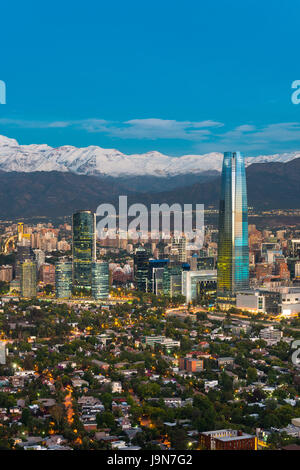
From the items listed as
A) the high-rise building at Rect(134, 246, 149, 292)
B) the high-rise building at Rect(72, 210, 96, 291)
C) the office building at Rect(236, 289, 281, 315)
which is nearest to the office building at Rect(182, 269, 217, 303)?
the office building at Rect(236, 289, 281, 315)

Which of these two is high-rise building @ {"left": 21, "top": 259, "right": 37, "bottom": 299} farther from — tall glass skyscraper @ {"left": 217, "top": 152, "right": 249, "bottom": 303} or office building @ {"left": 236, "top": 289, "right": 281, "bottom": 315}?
office building @ {"left": 236, "top": 289, "right": 281, "bottom": 315}

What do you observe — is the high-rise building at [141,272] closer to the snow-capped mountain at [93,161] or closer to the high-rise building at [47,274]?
the high-rise building at [47,274]

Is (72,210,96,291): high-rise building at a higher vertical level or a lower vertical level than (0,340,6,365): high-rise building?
higher

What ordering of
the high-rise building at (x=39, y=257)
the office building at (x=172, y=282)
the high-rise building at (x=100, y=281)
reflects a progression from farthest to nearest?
the high-rise building at (x=39, y=257)
the office building at (x=172, y=282)
the high-rise building at (x=100, y=281)

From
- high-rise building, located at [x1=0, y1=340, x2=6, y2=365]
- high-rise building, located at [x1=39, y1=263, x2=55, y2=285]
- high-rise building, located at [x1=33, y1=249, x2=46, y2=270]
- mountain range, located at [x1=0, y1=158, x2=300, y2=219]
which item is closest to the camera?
high-rise building, located at [x1=0, y1=340, x2=6, y2=365]

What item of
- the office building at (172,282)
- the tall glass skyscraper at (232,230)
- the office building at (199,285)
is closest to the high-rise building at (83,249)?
the office building at (172,282)
